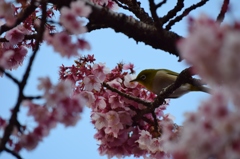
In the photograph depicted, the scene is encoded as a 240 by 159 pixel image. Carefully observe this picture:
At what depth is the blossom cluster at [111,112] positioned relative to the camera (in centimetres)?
338

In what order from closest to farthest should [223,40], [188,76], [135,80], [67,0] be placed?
1. [223,40]
2. [67,0]
3. [188,76]
4. [135,80]

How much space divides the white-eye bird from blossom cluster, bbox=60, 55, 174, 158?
1.05 ft

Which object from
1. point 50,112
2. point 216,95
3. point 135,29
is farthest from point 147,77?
point 216,95

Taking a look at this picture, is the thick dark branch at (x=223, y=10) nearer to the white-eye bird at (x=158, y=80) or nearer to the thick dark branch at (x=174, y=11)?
the thick dark branch at (x=174, y=11)

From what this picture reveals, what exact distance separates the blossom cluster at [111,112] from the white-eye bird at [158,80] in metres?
0.32

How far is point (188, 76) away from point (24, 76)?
4.56ft

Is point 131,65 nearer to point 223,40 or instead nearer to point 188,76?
point 188,76

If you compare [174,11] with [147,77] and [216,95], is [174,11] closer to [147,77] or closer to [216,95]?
[147,77]

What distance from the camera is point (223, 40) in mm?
1063

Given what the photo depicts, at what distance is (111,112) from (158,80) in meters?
0.83

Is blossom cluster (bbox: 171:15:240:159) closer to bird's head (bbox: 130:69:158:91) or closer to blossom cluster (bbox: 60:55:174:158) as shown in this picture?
blossom cluster (bbox: 60:55:174:158)

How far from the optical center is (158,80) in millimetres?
4055

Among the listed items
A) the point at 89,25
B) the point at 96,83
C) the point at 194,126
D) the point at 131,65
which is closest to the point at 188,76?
the point at 89,25

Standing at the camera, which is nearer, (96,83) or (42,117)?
(42,117)
